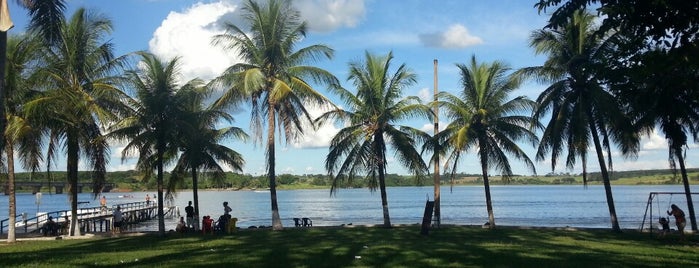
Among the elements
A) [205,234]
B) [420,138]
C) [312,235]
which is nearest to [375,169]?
[420,138]

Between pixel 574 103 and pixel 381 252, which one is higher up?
pixel 574 103

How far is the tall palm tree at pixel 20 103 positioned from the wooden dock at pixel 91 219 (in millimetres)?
7254

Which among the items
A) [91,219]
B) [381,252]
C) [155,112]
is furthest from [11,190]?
[91,219]

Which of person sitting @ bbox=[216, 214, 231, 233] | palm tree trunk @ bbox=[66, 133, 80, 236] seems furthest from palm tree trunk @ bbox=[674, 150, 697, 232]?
palm tree trunk @ bbox=[66, 133, 80, 236]

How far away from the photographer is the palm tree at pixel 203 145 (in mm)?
26938

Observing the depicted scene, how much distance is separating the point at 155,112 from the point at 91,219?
16.3m

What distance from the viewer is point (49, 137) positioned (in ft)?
75.5

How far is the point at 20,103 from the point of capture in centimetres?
2172

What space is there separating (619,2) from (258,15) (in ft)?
61.5

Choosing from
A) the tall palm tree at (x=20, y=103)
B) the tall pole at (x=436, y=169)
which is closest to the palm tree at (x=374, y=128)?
the tall pole at (x=436, y=169)

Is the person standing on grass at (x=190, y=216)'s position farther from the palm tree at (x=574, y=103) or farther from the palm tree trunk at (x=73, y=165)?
the palm tree at (x=574, y=103)

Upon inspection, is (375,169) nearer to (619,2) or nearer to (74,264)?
(74,264)

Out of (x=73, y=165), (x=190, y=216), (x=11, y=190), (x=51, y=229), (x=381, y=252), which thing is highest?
(x=73, y=165)

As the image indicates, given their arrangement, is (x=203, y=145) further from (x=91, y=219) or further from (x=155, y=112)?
(x=91, y=219)
